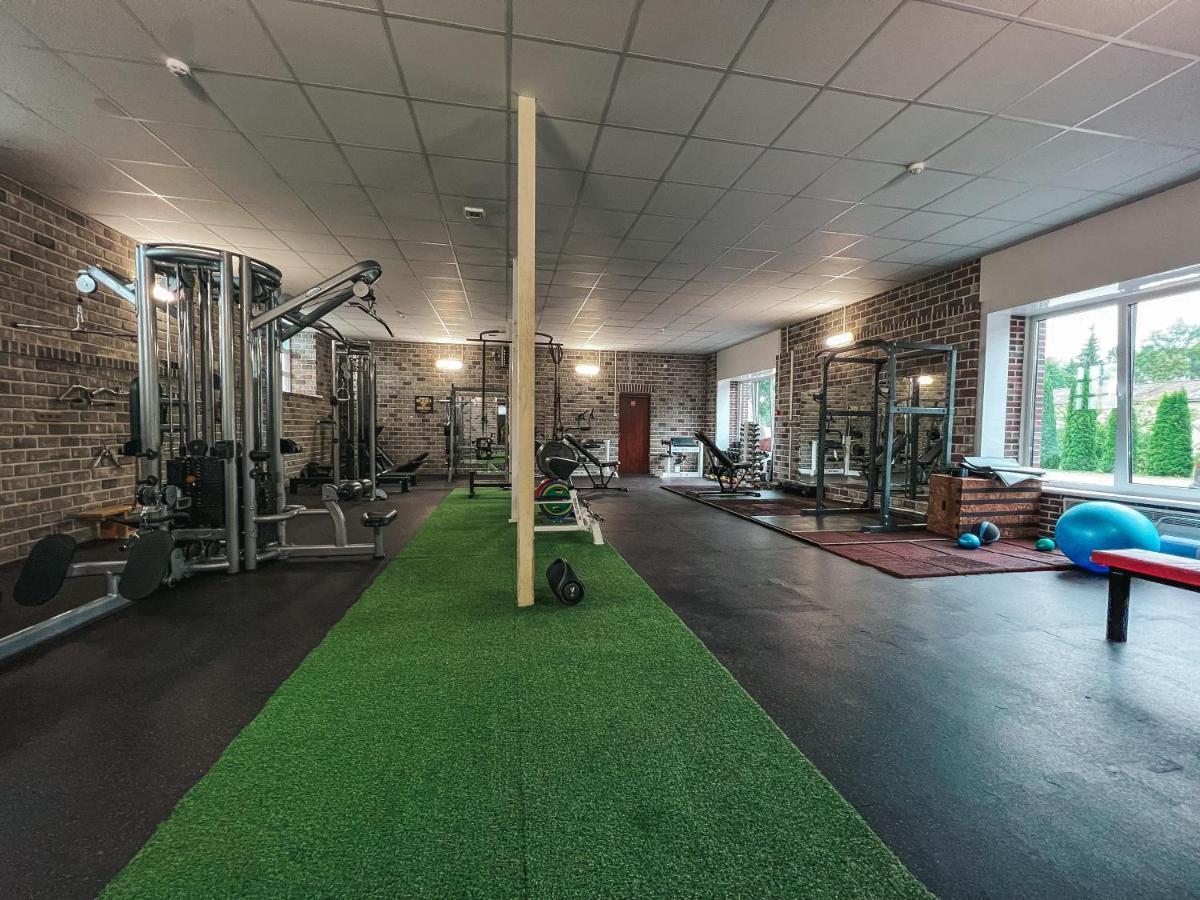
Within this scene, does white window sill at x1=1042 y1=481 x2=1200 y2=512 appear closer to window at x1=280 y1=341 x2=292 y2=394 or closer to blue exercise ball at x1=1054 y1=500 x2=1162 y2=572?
blue exercise ball at x1=1054 y1=500 x2=1162 y2=572

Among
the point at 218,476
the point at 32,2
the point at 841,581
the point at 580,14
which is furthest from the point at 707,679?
the point at 32,2

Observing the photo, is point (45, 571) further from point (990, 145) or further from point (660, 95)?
point (990, 145)

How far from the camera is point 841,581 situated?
10.6 feet

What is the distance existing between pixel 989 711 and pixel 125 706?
10.6ft

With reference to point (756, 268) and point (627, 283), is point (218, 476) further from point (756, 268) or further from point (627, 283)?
point (756, 268)

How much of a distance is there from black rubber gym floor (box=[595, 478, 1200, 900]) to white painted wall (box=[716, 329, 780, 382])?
6.03 m

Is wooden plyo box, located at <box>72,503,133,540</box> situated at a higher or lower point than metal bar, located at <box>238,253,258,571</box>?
lower

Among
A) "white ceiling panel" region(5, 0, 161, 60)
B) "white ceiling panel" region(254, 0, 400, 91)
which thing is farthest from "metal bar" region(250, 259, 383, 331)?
"white ceiling panel" region(5, 0, 161, 60)

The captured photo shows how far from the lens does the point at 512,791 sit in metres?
1.28

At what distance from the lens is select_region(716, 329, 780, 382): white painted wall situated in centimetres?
868

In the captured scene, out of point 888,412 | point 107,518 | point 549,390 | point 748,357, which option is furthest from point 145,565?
point 748,357

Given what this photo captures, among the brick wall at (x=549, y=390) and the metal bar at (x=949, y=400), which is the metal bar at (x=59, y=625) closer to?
the metal bar at (x=949, y=400)

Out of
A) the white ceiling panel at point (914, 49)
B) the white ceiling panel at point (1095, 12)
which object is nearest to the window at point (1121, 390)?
the white ceiling panel at point (1095, 12)

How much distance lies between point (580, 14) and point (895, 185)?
272 cm
